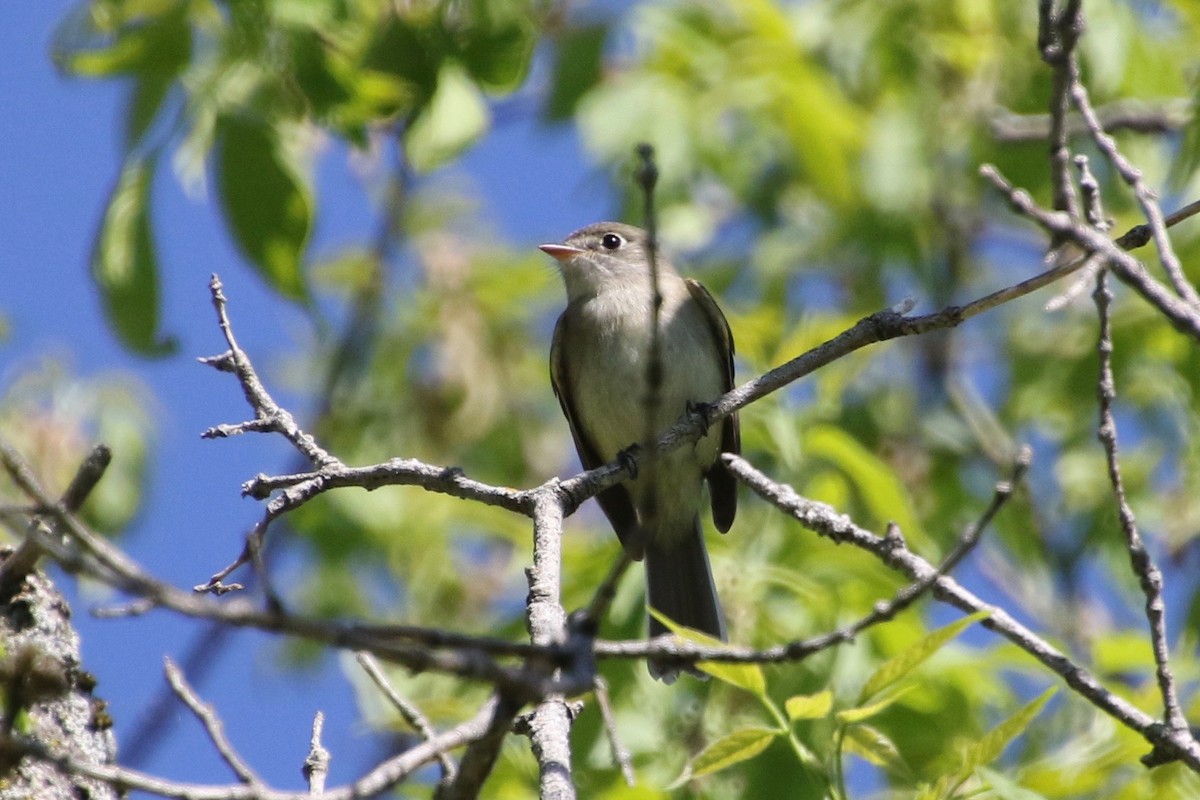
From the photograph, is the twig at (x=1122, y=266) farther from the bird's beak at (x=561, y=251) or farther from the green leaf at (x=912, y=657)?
the bird's beak at (x=561, y=251)

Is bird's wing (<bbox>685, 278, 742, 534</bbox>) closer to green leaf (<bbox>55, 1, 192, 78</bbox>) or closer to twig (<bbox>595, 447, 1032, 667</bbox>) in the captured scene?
green leaf (<bbox>55, 1, 192, 78</bbox>)

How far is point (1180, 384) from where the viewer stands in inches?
235

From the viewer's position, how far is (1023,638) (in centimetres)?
311

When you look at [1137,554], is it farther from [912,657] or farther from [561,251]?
[561,251]

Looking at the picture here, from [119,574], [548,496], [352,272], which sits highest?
[352,272]

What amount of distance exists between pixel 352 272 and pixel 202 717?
275 inches

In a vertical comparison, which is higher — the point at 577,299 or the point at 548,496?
the point at 577,299

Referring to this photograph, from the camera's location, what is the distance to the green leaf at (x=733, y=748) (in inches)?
114

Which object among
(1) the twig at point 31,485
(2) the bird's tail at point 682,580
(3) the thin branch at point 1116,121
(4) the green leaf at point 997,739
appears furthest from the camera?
(2) the bird's tail at point 682,580

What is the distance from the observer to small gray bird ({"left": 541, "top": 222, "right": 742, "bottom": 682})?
626cm

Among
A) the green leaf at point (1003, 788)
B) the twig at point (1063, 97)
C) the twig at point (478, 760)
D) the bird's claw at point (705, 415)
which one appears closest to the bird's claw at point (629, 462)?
the bird's claw at point (705, 415)

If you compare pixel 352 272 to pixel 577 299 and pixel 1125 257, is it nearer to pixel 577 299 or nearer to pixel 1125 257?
pixel 577 299

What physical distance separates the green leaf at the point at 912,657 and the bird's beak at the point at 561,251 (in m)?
4.66

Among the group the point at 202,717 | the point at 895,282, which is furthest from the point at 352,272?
the point at 202,717
